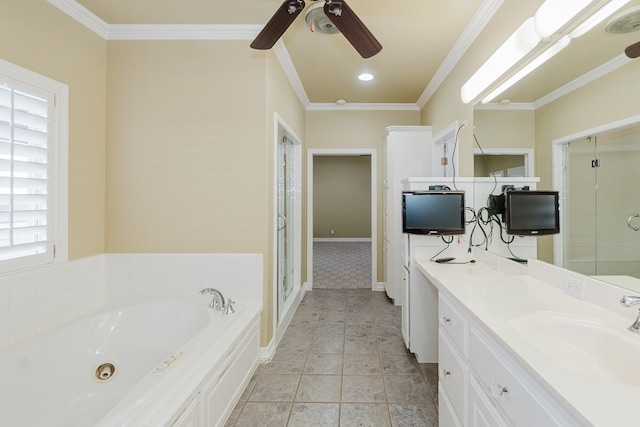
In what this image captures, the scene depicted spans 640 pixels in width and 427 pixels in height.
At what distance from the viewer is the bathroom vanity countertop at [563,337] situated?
651 millimetres

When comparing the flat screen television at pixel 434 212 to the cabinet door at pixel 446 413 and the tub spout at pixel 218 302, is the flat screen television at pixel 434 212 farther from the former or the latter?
the tub spout at pixel 218 302

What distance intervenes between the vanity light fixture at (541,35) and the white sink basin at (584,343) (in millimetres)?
1227

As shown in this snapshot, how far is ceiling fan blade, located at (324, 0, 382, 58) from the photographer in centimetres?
146

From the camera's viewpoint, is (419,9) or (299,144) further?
(299,144)

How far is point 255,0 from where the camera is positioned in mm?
1891

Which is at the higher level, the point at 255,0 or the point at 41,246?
the point at 255,0

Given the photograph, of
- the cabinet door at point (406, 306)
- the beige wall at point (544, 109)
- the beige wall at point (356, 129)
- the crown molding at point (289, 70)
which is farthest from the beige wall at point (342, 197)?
the cabinet door at point (406, 306)

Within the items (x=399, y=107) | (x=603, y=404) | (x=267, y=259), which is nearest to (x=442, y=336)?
(x=603, y=404)

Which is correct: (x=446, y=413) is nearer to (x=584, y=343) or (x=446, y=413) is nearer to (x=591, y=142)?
(x=584, y=343)

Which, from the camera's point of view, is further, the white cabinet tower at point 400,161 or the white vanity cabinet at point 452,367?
Answer: the white cabinet tower at point 400,161

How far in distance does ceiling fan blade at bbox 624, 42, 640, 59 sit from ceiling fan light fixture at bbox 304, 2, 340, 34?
1.41 m

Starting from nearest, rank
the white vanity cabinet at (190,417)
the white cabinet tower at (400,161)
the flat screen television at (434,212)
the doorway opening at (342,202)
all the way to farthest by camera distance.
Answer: the white vanity cabinet at (190,417), the flat screen television at (434,212), the white cabinet tower at (400,161), the doorway opening at (342,202)

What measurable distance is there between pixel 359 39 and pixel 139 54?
1765 millimetres

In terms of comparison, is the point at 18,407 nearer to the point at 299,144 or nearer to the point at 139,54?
the point at 139,54
